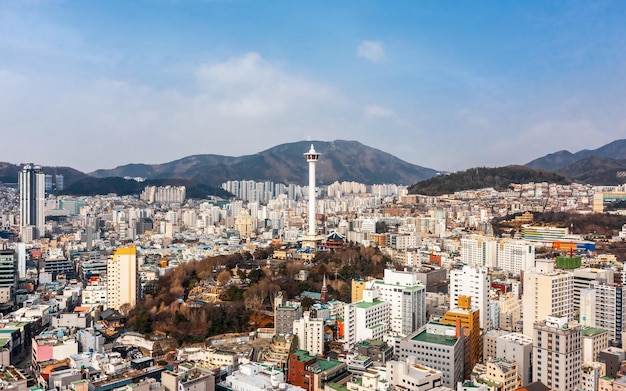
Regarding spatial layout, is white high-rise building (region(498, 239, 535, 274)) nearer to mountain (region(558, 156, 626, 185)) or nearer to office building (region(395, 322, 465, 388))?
office building (region(395, 322, 465, 388))

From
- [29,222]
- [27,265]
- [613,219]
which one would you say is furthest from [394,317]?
[29,222]

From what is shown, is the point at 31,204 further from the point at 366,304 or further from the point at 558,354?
the point at 558,354

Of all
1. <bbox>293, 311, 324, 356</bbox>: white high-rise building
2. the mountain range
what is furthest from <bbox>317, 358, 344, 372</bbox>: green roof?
the mountain range

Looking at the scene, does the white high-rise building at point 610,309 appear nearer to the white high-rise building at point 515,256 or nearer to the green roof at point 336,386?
the green roof at point 336,386

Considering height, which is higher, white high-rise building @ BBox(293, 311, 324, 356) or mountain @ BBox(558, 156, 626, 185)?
mountain @ BBox(558, 156, 626, 185)

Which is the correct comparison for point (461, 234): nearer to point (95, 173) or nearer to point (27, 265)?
A: point (27, 265)

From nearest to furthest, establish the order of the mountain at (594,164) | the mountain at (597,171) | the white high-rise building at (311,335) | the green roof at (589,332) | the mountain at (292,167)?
the green roof at (589,332) → the white high-rise building at (311,335) → the mountain at (597,171) → the mountain at (594,164) → the mountain at (292,167)

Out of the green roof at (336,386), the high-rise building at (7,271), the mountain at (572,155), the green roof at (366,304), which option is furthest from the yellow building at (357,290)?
the mountain at (572,155)
